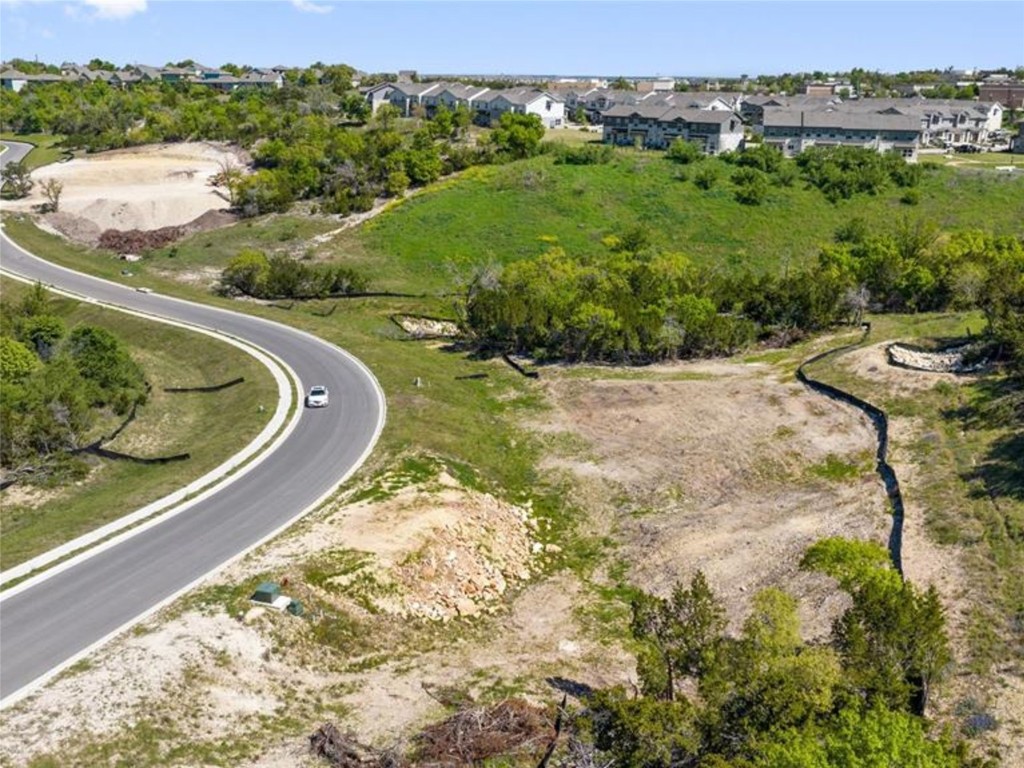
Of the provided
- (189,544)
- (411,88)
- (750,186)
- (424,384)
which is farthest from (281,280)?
(411,88)

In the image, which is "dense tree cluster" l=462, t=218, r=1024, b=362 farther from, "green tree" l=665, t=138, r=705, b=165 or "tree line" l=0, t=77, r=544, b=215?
"tree line" l=0, t=77, r=544, b=215

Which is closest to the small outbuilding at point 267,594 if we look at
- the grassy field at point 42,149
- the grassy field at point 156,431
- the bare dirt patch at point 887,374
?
the grassy field at point 156,431

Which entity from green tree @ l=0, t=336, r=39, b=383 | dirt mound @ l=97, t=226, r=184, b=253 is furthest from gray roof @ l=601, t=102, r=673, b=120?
green tree @ l=0, t=336, r=39, b=383

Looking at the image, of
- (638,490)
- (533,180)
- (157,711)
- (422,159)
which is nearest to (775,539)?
(638,490)

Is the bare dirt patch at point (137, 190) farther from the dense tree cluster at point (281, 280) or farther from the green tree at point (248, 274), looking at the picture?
the dense tree cluster at point (281, 280)

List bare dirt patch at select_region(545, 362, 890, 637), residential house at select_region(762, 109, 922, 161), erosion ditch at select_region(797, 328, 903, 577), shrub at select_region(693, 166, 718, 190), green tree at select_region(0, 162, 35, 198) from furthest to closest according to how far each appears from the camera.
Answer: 1. residential house at select_region(762, 109, 922, 161)
2. green tree at select_region(0, 162, 35, 198)
3. shrub at select_region(693, 166, 718, 190)
4. bare dirt patch at select_region(545, 362, 890, 637)
5. erosion ditch at select_region(797, 328, 903, 577)

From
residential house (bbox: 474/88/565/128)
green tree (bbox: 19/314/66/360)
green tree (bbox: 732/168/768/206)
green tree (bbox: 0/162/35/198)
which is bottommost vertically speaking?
green tree (bbox: 19/314/66/360)
